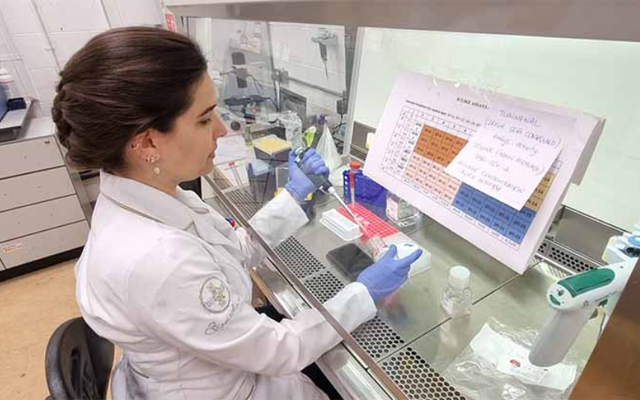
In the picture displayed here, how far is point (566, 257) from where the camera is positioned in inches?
33.1

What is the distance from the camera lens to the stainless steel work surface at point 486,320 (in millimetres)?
706

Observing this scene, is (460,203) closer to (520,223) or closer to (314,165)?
(520,223)

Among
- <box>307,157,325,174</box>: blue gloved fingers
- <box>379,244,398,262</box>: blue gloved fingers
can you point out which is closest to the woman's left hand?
<box>307,157,325,174</box>: blue gloved fingers

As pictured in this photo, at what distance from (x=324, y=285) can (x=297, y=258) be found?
0.50ft

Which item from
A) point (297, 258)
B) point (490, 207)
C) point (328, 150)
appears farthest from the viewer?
point (328, 150)

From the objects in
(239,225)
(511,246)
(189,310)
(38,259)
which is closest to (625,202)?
(511,246)

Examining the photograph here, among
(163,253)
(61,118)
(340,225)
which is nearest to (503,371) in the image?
(340,225)

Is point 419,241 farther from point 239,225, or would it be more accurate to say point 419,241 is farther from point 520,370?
point 239,225

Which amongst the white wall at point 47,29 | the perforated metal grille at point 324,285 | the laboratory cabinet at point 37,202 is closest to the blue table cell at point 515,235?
the perforated metal grille at point 324,285

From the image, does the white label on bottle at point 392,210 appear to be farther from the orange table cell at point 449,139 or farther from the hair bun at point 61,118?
the hair bun at point 61,118

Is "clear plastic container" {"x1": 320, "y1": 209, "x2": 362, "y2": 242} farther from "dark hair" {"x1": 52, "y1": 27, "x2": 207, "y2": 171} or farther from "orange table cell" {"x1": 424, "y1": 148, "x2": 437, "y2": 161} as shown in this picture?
"dark hair" {"x1": 52, "y1": 27, "x2": 207, "y2": 171}

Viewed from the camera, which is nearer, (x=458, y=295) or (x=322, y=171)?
(x=458, y=295)

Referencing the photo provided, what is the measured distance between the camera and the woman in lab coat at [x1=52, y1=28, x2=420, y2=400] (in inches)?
26.1

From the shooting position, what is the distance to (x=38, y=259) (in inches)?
92.0
